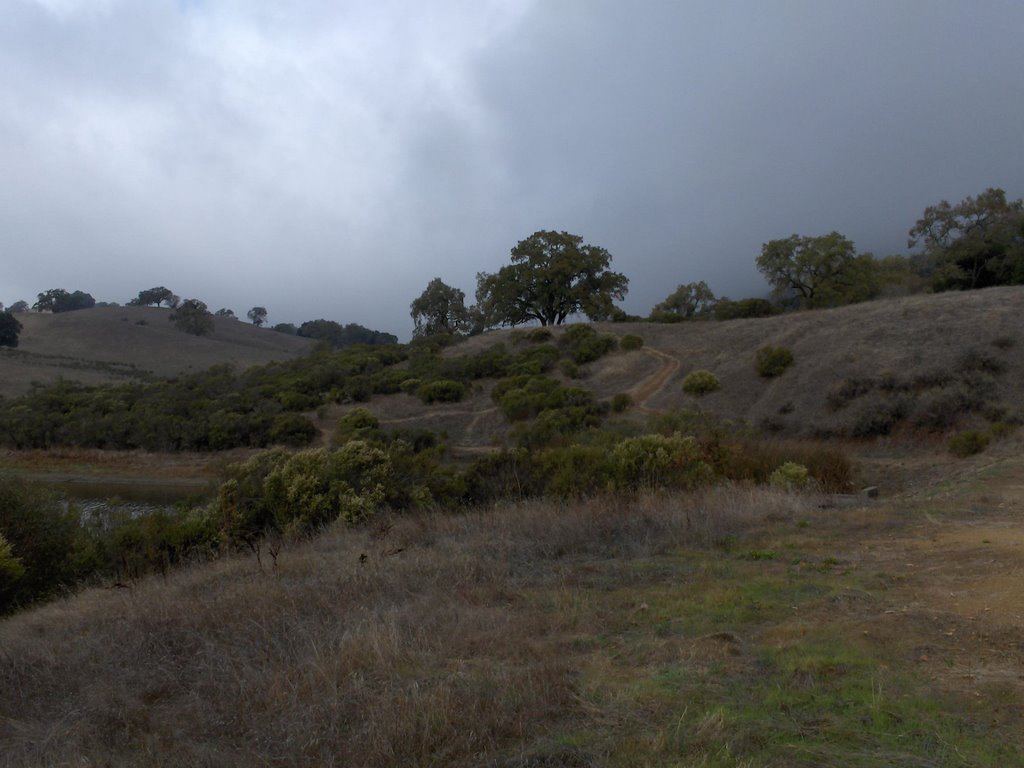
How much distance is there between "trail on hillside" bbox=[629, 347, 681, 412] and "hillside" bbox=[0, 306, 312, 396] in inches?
1674

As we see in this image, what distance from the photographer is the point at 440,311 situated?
67.1 m

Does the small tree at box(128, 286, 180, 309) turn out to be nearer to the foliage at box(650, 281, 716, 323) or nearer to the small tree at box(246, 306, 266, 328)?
the small tree at box(246, 306, 266, 328)

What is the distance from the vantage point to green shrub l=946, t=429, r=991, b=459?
19688 mm

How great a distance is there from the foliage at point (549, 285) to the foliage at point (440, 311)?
9004 millimetres

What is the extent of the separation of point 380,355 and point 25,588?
41661mm

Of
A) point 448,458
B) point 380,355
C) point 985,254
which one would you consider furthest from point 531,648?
point 985,254

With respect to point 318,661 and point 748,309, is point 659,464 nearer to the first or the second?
point 318,661

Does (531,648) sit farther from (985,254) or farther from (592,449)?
(985,254)

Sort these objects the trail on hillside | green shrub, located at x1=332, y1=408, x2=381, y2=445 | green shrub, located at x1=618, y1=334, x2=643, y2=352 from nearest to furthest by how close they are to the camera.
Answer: green shrub, located at x1=332, y1=408, x2=381, y2=445
the trail on hillside
green shrub, located at x1=618, y1=334, x2=643, y2=352

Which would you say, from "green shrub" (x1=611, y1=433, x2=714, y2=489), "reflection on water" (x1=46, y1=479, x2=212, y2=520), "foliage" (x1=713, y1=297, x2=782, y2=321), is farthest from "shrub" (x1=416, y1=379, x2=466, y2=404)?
"green shrub" (x1=611, y1=433, x2=714, y2=489)

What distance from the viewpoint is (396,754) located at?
3.61m

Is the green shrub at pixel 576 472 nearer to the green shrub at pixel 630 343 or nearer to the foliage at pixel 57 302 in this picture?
the green shrub at pixel 630 343

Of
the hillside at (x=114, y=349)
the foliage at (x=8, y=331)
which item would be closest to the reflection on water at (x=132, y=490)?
the hillside at (x=114, y=349)

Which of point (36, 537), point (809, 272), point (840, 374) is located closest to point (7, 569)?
point (36, 537)
